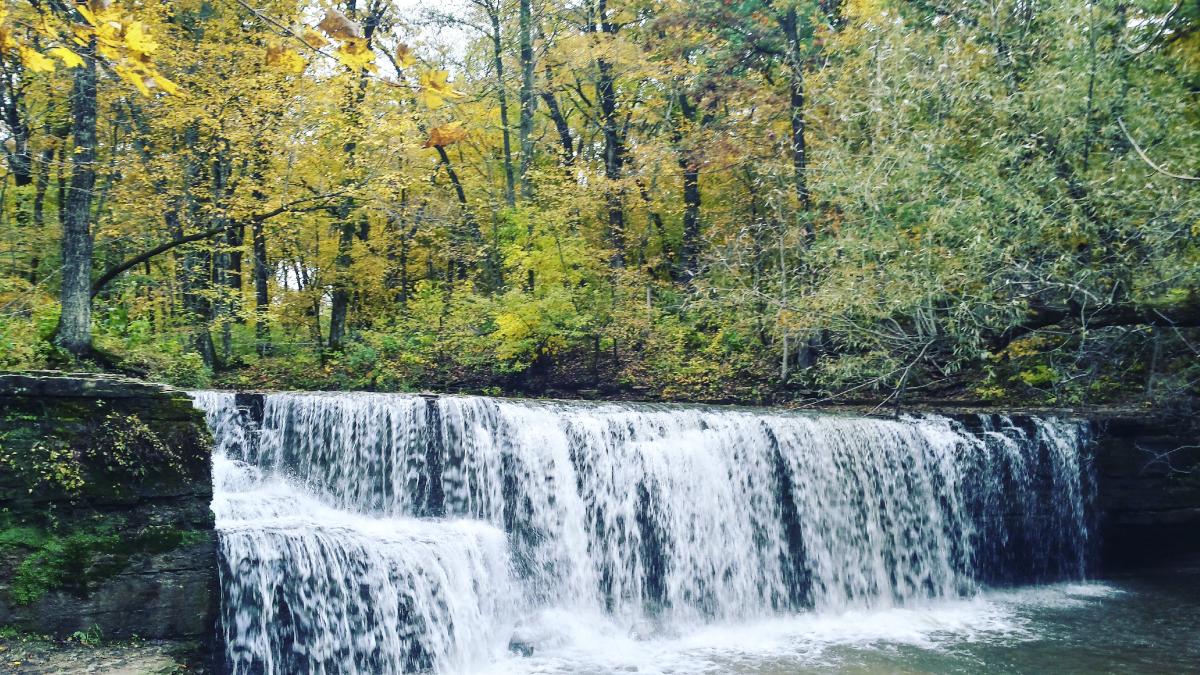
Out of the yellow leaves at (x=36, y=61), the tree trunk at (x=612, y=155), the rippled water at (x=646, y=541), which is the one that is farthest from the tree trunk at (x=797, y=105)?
the yellow leaves at (x=36, y=61)

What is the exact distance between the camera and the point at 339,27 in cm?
244

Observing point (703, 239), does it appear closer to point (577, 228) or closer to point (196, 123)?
point (577, 228)

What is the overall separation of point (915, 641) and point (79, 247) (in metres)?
10.0

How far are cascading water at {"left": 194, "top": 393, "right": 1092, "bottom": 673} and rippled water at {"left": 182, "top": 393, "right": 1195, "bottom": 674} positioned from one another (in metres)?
0.02

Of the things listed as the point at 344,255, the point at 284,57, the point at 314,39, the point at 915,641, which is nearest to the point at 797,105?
the point at 344,255

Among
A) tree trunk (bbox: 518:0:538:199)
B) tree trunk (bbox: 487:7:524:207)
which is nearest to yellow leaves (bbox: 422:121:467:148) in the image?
tree trunk (bbox: 518:0:538:199)

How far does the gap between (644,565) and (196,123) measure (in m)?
10.4

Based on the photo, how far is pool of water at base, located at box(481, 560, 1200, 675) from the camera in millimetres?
7742

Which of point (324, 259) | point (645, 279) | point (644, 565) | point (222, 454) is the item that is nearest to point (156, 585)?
point (222, 454)

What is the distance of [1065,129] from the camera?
29.1ft

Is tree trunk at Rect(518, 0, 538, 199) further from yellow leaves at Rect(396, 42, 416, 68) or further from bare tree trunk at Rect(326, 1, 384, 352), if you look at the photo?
yellow leaves at Rect(396, 42, 416, 68)

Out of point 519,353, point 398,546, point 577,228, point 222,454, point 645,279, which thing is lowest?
point 398,546

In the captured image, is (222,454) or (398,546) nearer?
(398,546)

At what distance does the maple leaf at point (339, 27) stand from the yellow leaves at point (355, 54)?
0.04 metres
